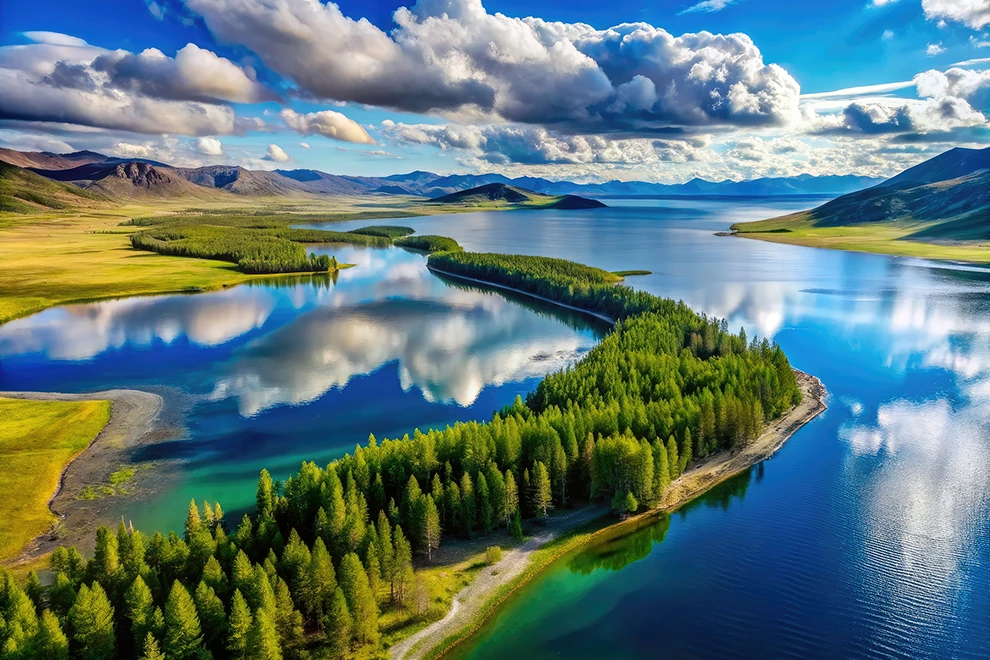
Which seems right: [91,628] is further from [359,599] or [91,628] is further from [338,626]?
[359,599]

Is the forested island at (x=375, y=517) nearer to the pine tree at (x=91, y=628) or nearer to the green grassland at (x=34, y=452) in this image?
the pine tree at (x=91, y=628)

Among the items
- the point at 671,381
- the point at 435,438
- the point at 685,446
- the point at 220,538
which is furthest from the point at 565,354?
the point at 220,538

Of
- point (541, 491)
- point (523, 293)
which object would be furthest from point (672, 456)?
point (523, 293)

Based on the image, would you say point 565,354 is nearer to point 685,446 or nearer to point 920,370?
point 685,446

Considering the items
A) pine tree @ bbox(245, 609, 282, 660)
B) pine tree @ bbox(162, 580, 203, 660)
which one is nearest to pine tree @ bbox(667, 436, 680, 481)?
pine tree @ bbox(245, 609, 282, 660)

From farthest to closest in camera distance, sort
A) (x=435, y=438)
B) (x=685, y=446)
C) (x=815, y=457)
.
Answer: (x=815, y=457)
(x=685, y=446)
(x=435, y=438)

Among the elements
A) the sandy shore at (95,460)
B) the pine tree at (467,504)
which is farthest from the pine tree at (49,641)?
the pine tree at (467,504)
